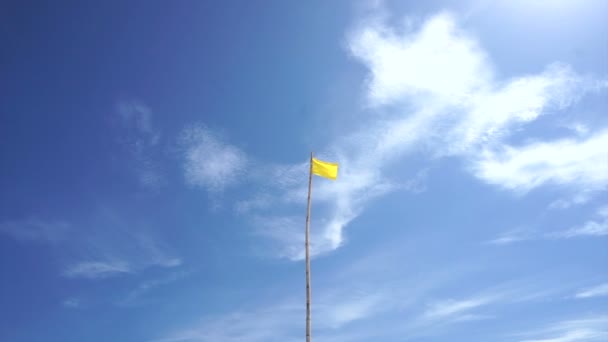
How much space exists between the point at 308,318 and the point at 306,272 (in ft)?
11.6

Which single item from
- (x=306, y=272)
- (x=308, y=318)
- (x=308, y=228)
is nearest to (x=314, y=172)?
(x=308, y=228)

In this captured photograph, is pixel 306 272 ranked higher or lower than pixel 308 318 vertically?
higher

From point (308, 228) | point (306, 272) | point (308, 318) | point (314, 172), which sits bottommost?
point (308, 318)

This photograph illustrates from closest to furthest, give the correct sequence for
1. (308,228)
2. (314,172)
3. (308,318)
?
(308,318) → (308,228) → (314,172)

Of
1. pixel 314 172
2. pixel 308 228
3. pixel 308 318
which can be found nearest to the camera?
pixel 308 318

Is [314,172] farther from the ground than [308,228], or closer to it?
farther from the ground

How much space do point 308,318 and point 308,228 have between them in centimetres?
752

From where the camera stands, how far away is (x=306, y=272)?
31688mm

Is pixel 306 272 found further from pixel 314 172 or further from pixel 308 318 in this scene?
pixel 314 172

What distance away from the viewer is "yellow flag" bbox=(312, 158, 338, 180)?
126 ft

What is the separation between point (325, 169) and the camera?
38.5m

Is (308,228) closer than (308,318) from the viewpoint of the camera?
No

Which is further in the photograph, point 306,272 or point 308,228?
point 308,228

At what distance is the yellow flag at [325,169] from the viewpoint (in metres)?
38.3
